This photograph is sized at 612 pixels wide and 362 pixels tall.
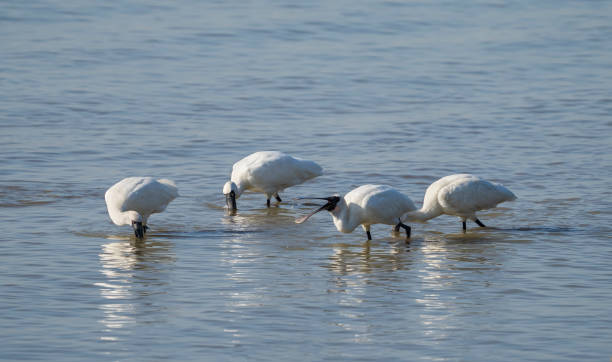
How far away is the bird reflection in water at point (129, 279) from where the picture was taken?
7512 millimetres

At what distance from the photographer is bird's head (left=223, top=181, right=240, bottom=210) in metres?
11.7

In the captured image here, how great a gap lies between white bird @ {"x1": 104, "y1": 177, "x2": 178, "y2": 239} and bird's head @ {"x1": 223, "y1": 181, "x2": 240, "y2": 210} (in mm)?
981

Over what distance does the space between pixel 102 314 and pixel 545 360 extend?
303cm

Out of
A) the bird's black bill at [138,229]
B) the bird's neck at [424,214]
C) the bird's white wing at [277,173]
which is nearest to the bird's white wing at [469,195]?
the bird's neck at [424,214]

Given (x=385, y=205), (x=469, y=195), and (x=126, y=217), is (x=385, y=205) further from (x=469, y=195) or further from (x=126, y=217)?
(x=126, y=217)

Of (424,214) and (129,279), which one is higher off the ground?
(424,214)

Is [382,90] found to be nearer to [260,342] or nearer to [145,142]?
[145,142]

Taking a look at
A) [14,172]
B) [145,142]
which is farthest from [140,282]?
[145,142]

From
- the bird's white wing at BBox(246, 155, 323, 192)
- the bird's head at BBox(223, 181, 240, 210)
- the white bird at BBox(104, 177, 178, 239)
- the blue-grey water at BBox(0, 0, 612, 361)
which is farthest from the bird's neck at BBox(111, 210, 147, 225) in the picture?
the bird's white wing at BBox(246, 155, 323, 192)

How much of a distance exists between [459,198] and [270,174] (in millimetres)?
2450

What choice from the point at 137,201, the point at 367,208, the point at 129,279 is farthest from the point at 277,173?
the point at 129,279

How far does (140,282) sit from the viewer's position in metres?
8.55

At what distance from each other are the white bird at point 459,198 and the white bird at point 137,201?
2412 millimetres

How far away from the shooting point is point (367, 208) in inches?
396
